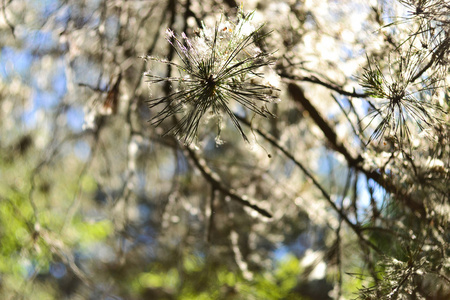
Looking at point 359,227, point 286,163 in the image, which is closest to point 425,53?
point 359,227

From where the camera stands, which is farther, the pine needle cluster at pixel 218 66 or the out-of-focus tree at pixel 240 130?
the out-of-focus tree at pixel 240 130

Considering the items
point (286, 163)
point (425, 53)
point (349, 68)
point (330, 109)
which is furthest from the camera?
point (286, 163)

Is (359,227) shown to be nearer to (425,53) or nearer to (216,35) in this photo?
(425,53)

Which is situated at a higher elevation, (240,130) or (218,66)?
(218,66)

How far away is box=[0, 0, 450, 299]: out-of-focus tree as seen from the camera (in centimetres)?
129

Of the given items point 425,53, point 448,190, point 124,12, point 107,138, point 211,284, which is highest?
point 107,138

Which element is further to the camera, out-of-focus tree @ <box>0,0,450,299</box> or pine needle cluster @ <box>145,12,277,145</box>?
out-of-focus tree @ <box>0,0,450,299</box>

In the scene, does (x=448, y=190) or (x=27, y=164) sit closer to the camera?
(x=448, y=190)

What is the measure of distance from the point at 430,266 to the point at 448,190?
286 mm

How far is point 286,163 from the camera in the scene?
3240 millimetres

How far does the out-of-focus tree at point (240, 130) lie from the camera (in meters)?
1.29

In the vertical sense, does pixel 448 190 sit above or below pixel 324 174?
below

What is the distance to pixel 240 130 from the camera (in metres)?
1.23

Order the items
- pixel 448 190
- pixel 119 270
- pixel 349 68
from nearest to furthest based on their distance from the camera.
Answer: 1. pixel 448 190
2. pixel 349 68
3. pixel 119 270
